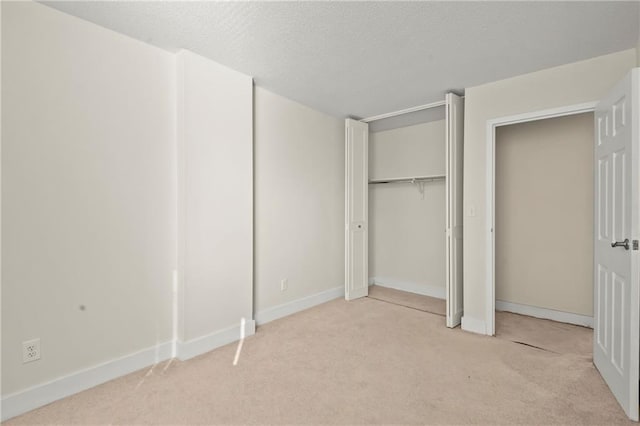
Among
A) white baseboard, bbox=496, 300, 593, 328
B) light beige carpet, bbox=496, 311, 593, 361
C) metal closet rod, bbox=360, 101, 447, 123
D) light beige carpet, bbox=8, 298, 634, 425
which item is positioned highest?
metal closet rod, bbox=360, 101, 447, 123

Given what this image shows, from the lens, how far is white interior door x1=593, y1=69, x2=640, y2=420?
6.02ft

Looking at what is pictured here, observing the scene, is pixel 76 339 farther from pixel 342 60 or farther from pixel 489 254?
pixel 489 254

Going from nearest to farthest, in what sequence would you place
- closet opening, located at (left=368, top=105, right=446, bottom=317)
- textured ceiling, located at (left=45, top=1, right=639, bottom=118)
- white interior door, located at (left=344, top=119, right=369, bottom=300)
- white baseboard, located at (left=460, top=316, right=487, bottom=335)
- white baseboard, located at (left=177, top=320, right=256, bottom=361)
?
1. textured ceiling, located at (left=45, top=1, right=639, bottom=118)
2. white baseboard, located at (left=177, top=320, right=256, bottom=361)
3. white baseboard, located at (left=460, top=316, right=487, bottom=335)
4. white interior door, located at (left=344, top=119, right=369, bottom=300)
5. closet opening, located at (left=368, top=105, right=446, bottom=317)

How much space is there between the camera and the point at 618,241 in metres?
2.01

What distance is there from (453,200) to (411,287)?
1.81m

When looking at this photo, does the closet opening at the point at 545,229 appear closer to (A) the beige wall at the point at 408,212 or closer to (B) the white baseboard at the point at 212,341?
(A) the beige wall at the point at 408,212

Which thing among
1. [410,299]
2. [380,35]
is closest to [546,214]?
[410,299]

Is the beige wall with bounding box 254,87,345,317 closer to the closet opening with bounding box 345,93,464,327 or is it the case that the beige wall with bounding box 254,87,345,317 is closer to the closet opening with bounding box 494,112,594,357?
the closet opening with bounding box 345,93,464,327

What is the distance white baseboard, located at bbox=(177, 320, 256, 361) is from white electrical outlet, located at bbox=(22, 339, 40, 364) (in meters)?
0.88

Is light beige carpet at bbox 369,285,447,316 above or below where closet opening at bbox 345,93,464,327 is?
below

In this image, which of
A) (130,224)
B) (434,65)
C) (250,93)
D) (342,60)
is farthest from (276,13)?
(130,224)

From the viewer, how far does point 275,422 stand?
70.7 inches

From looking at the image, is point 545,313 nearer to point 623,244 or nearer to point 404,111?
point 623,244

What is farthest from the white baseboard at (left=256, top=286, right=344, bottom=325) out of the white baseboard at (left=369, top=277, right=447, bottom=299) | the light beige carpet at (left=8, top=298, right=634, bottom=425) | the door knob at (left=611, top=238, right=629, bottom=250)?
the door knob at (left=611, top=238, right=629, bottom=250)
